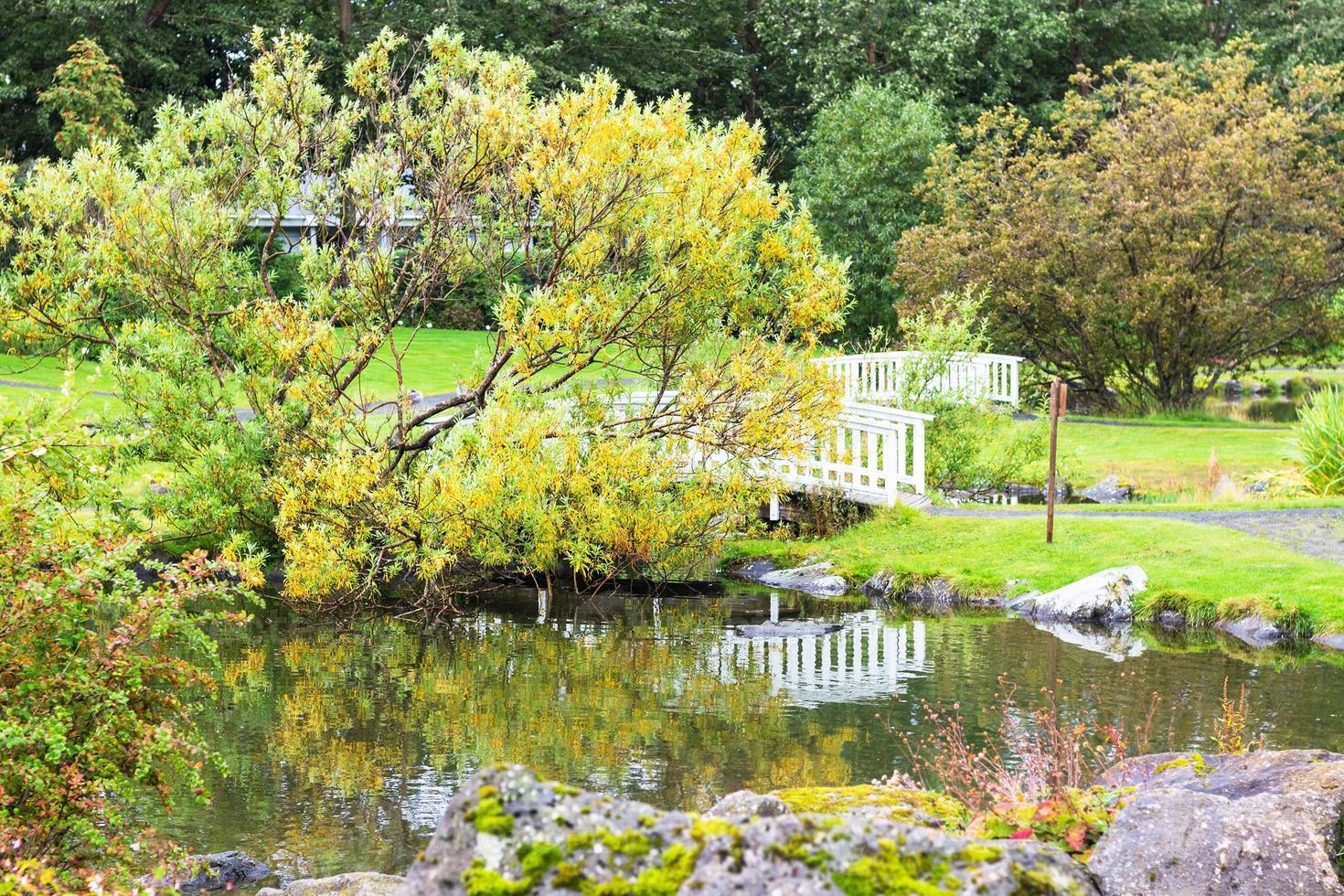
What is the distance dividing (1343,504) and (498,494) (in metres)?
11.6

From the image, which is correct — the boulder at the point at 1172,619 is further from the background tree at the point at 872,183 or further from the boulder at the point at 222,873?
the background tree at the point at 872,183

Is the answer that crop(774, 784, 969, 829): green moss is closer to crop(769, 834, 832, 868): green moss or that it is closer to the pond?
the pond

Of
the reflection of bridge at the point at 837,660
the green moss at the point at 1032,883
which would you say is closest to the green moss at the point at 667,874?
the green moss at the point at 1032,883

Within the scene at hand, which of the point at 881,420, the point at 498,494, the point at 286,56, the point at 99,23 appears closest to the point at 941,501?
the point at 881,420

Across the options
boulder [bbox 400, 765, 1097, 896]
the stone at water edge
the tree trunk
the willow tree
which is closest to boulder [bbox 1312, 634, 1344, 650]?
the stone at water edge

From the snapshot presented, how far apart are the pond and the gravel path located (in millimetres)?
3109

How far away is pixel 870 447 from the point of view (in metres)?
19.7

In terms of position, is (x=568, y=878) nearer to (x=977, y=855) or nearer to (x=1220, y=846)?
(x=977, y=855)

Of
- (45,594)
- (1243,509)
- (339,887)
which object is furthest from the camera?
(1243,509)

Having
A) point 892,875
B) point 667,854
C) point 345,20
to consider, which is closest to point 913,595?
point 892,875

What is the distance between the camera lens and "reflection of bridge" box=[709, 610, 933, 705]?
13.1 m

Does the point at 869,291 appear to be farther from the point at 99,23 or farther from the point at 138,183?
the point at 138,183

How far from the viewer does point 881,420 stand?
2027cm

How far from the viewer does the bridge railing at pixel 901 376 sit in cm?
2217
